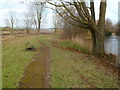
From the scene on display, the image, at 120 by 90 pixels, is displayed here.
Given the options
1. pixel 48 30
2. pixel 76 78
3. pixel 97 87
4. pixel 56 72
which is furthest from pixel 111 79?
pixel 48 30

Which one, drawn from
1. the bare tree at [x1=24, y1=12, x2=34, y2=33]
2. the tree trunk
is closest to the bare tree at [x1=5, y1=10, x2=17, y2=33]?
the bare tree at [x1=24, y1=12, x2=34, y2=33]

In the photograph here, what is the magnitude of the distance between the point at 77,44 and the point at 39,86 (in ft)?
33.0

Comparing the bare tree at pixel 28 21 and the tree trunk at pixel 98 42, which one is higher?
the bare tree at pixel 28 21

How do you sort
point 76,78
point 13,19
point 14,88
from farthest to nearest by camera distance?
point 13,19, point 76,78, point 14,88

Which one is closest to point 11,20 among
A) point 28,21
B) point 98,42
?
point 28,21

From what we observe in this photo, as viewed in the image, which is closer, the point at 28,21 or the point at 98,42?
the point at 98,42

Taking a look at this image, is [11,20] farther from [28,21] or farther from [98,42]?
[98,42]

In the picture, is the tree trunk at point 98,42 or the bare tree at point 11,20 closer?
the tree trunk at point 98,42

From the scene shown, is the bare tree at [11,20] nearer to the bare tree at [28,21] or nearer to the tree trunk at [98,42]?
the bare tree at [28,21]

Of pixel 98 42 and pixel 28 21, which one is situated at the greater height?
pixel 28 21

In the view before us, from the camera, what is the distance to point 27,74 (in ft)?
18.9

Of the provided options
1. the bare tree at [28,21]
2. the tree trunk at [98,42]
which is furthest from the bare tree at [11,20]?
the tree trunk at [98,42]

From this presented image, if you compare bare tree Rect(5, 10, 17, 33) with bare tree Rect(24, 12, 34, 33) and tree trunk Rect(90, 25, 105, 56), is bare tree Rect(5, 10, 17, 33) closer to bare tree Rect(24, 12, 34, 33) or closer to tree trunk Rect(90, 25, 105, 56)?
bare tree Rect(24, 12, 34, 33)

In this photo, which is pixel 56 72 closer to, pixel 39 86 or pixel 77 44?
pixel 39 86
